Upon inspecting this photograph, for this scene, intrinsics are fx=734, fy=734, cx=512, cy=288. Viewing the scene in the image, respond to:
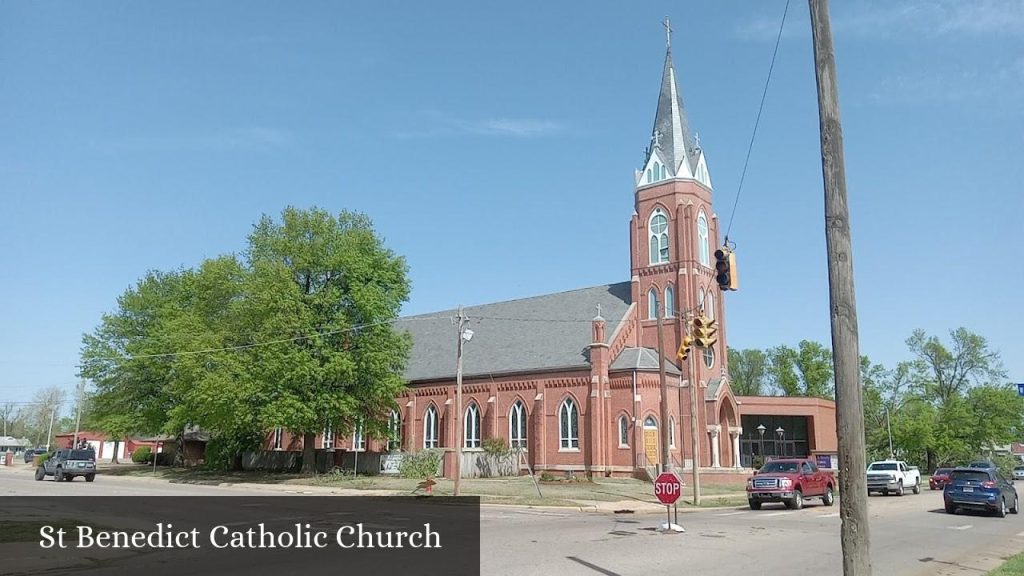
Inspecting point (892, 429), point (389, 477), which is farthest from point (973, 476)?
point (892, 429)

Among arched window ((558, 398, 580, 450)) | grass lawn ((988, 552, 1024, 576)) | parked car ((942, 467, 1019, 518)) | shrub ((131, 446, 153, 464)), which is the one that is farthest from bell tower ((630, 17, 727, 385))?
shrub ((131, 446, 153, 464))

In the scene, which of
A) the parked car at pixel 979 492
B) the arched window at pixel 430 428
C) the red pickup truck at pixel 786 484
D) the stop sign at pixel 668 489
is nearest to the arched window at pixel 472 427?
the arched window at pixel 430 428

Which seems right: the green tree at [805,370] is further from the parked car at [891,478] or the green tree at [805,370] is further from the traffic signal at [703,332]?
the traffic signal at [703,332]

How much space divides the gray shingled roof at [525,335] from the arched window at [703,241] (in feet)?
18.4

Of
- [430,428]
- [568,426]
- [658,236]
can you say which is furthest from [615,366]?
[430,428]

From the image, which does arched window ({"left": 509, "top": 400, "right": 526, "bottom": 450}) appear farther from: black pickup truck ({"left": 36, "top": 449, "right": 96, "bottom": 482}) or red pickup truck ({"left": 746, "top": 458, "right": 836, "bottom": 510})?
black pickup truck ({"left": 36, "top": 449, "right": 96, "bottom": 482})

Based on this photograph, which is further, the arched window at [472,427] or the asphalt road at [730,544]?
the arched window at [472,427]

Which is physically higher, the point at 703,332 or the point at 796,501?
the point at 703,332

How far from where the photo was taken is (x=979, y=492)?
24.5 m

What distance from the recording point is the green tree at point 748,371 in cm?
10419

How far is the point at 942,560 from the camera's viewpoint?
44.5 ft

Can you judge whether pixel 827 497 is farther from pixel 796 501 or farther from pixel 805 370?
pixel 805 370

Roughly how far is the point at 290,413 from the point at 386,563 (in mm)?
27854

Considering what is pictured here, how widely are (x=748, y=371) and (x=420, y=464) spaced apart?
247ft
